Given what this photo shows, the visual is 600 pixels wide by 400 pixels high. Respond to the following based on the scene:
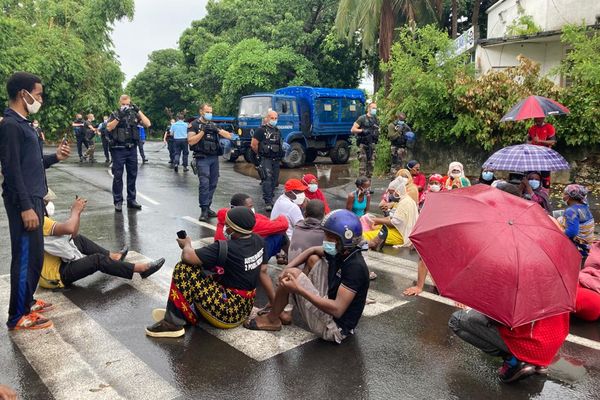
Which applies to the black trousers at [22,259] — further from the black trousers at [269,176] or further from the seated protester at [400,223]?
the black trousers at [269,176]

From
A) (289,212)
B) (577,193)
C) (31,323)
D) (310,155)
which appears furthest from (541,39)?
(31,323)

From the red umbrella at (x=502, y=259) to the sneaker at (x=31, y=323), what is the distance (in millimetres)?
3235

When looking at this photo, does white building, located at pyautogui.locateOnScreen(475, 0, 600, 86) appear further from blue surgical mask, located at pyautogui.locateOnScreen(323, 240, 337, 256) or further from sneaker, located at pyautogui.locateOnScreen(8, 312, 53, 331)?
sneaker, located at pyautogui.locateOnScreen(8, 312, 53, 331)

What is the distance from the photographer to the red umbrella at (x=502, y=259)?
3.10 m

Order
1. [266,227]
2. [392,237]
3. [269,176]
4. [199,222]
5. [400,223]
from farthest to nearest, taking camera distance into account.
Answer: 1. [269,176]
2. [199,222]
3. [392,237]
4. [400,223]
5. [266,227]

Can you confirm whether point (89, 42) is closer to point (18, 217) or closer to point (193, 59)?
point (193, 59)

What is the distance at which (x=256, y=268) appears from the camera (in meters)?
4.42

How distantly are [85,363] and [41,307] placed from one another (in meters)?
1.23

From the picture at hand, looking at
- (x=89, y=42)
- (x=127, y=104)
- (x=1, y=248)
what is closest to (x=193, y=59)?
(x=89, y=42)

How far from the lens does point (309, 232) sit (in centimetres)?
510

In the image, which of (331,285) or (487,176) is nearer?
(331,285)

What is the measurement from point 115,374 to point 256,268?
1.38 meters

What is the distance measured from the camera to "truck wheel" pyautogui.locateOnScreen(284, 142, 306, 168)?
658 inches

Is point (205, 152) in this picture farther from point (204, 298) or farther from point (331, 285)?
point (331, 285)
